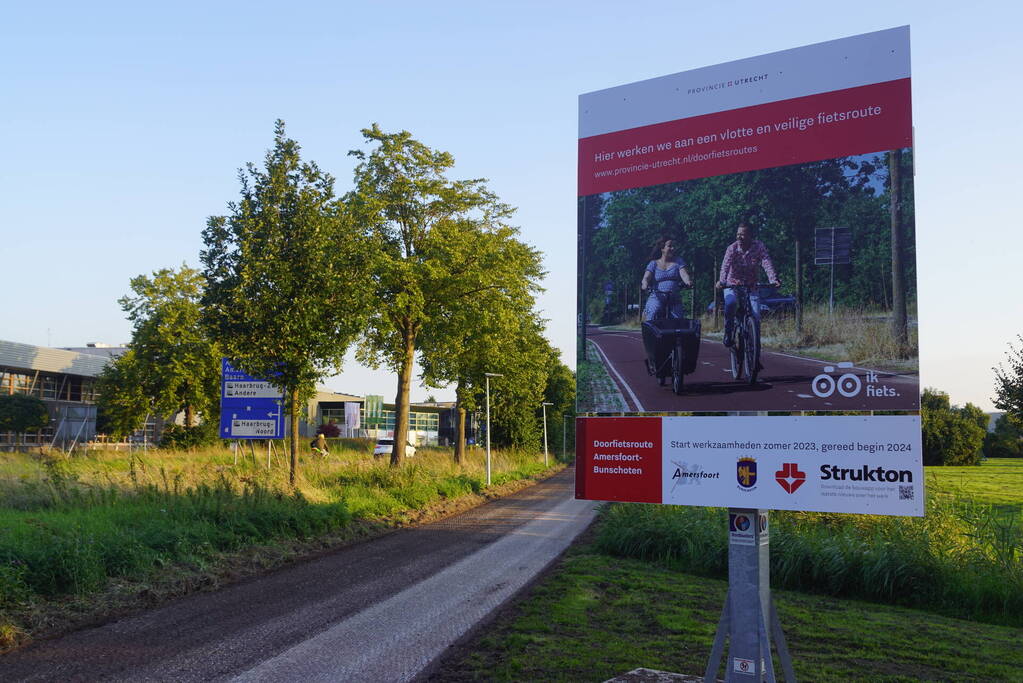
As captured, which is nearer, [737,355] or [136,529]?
[737,355]

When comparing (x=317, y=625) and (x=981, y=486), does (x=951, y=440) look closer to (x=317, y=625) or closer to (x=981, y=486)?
(x=981, y=486)

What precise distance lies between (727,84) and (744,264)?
149cm

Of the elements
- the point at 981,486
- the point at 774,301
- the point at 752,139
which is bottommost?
the point at 981,486

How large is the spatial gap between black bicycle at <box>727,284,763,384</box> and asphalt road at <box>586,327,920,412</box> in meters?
0.05

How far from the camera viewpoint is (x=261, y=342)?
16.9 m

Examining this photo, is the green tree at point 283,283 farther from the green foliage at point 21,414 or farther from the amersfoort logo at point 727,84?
the green foliage at point 21,414

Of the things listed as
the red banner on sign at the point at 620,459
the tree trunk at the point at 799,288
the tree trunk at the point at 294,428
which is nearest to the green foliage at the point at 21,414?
the tree trunk at the point at 294,428

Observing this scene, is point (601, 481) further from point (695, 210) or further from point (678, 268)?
point (695, 210)

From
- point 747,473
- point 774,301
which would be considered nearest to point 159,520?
point 747,473

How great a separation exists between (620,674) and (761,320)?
3.52 metres

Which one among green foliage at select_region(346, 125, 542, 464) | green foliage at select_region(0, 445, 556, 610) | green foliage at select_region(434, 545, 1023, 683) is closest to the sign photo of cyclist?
green foliage at select_region(434, 545, 1023, 683)

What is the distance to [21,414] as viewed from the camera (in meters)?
52.1

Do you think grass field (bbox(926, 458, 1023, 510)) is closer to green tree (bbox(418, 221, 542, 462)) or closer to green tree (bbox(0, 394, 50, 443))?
green tree (bbox(418, 221, 542, 462))

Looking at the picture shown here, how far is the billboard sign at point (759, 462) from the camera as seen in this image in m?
5.25
